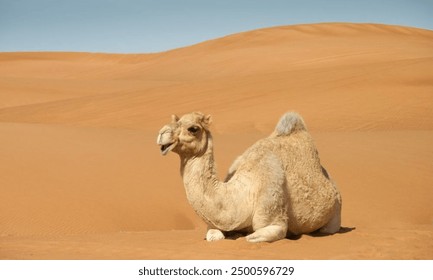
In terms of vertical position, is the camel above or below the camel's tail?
below

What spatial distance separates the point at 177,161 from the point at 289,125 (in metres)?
7.25

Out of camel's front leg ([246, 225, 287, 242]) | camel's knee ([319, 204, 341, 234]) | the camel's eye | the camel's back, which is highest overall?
the camel's eye

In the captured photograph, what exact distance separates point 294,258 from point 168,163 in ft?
28.1

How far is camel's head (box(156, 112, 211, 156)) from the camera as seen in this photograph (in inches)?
253

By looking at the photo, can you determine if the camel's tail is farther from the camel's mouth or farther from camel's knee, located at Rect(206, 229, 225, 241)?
the camel's mouth

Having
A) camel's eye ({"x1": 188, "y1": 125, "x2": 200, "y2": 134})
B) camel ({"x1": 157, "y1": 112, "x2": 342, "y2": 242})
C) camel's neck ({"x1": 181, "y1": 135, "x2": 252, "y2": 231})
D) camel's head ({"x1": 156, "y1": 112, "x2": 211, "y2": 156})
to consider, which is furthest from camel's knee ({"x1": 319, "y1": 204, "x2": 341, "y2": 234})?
camel's eye ({"x1": 188, "y1": 125, "x2": 200, "y2": 134})

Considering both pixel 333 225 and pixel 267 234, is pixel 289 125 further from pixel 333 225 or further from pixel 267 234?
pixel 267 234

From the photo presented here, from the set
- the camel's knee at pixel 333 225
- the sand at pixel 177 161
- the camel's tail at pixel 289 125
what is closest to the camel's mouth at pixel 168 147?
the sand at pixel 177 161

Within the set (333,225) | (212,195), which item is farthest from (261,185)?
(333,225)

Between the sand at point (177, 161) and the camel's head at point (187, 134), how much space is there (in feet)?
3.25

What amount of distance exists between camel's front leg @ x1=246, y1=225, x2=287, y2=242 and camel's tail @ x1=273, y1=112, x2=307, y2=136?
1.38 metres

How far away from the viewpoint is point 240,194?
22.7ft

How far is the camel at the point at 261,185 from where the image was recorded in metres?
6.64
